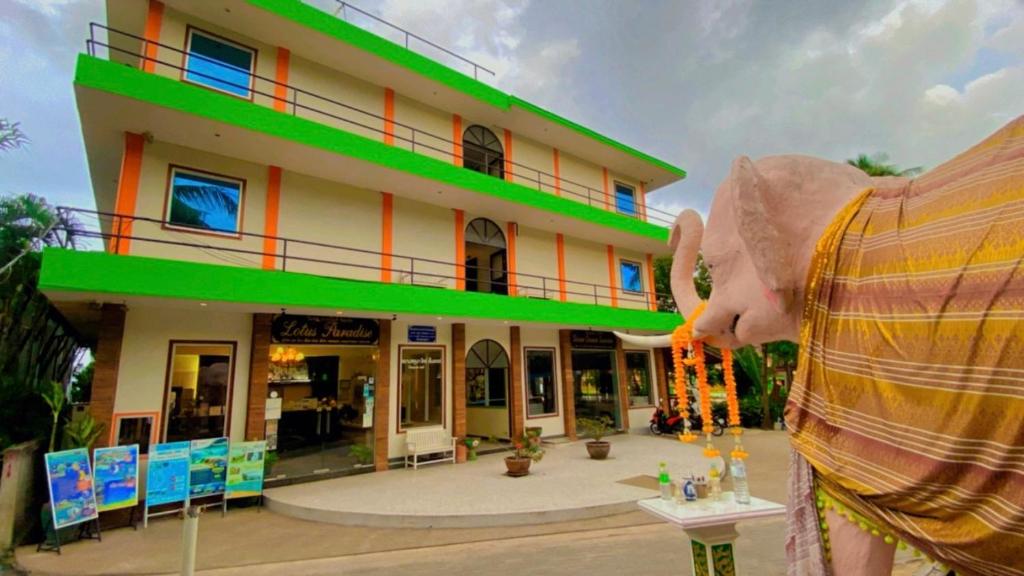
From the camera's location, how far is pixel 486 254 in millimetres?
13961

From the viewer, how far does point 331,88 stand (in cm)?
1091

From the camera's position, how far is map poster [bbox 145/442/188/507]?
23.2 ft

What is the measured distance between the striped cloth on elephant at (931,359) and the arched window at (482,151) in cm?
1262

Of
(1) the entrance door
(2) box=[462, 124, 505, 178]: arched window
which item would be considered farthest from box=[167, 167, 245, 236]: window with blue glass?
(1) the entrance door

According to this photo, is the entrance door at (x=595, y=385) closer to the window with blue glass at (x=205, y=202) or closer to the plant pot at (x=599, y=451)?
the plant pot at (x=599, y=451)

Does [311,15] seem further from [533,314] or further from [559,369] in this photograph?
[559,369]

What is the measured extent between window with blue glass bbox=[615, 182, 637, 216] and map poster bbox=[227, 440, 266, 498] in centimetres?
1348

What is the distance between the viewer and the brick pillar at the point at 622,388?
49.2ft

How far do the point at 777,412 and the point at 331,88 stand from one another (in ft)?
60.6

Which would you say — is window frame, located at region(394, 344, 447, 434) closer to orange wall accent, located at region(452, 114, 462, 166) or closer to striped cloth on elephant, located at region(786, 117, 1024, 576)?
orange wall accent, located at region(452, 114, 462, 166)

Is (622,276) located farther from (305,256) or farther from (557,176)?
(305,256)

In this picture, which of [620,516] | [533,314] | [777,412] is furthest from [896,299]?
[777,412]

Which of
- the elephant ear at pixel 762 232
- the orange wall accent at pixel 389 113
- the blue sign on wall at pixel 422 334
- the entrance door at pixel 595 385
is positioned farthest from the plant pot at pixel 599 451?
the elephant ear at pixel 762 232

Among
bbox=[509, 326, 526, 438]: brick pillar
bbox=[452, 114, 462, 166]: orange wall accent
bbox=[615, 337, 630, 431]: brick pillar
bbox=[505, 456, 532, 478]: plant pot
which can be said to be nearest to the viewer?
bbox=[505, 456, 532, 478]: plant pot
